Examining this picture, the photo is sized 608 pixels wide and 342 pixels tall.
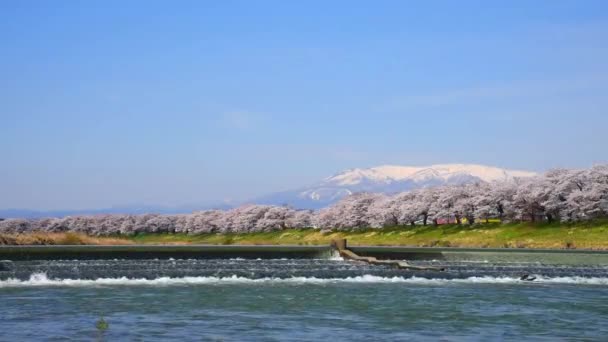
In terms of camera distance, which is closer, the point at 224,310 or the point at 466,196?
the point at 224,310

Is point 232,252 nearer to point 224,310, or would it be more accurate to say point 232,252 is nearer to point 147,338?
point 224,310

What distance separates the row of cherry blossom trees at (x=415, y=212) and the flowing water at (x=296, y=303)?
169 ft

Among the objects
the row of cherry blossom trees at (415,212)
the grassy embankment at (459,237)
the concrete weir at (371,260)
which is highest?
the row of cherry blossom trees at (415,212)

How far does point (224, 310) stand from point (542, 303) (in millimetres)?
14036

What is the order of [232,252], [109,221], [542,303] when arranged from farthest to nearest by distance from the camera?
[109,221]
[232,252]
[542,303]

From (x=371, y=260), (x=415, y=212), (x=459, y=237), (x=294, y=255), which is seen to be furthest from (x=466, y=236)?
(x=371, y=260)

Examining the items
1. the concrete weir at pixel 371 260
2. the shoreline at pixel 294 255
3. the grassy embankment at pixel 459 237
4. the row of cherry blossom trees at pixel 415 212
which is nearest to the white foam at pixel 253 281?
the concrete weir at pixel 371 260

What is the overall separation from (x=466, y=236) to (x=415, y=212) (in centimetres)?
2444

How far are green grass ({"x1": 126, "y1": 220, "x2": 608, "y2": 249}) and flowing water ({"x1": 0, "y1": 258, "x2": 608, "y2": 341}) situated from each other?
39118 millimetres

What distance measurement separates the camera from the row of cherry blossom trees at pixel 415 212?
104062 mm

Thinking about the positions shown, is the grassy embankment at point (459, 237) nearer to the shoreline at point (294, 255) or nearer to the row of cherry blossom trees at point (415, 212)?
the row of cherry blossom trees at point (415, 212)

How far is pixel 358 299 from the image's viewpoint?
116ft

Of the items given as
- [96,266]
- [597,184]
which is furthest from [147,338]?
[597,184]

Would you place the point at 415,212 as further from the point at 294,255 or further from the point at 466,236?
the point at 294,255
